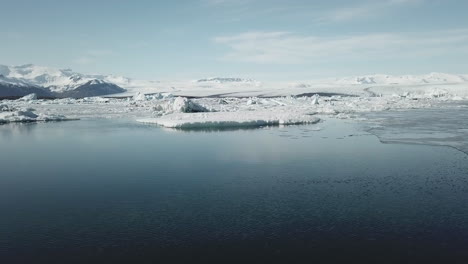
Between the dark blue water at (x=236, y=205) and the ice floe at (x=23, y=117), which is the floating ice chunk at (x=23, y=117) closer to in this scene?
A: the ice floe at (x=23, y=117)

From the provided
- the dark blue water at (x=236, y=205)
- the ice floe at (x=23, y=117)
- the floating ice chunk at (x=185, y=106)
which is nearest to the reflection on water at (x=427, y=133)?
the dark blue water at (x=236, y=205)

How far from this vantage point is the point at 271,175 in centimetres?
866

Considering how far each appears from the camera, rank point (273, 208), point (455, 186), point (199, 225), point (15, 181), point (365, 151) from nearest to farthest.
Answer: point (199, 225)
point (273, 208)
point (455, 186)
point (15, 181)
point (365, 151)

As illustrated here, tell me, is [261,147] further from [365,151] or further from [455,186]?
[455,186]

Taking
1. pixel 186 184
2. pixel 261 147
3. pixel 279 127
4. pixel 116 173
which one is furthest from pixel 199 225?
pixel 279 127

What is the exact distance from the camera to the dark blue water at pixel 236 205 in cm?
511

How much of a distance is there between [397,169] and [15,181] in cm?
791

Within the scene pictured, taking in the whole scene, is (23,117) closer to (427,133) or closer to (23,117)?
(23,117)

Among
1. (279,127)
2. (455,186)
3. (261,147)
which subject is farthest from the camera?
(279,127)

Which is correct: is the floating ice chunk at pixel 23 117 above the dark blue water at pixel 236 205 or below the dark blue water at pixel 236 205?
above

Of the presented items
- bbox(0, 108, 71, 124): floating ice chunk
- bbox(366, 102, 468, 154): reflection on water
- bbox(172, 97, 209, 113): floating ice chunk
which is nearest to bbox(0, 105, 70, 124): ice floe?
bbox(0, 108, 71, 124): floating ice chunk

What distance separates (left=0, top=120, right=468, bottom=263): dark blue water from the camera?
5.11m

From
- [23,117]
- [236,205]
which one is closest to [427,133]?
[236,205]

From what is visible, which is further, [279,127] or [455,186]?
[279,127]
